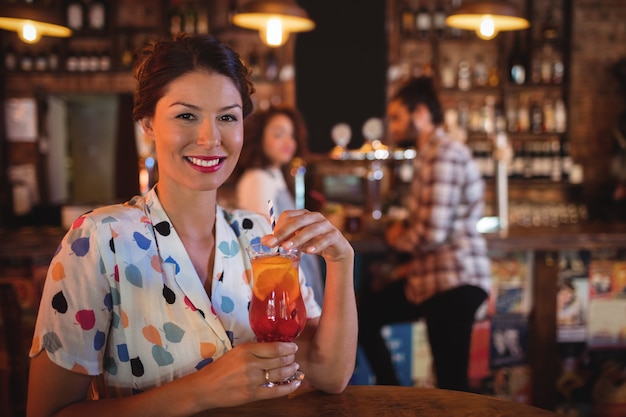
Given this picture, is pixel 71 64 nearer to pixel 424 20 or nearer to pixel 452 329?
pixel 424 20

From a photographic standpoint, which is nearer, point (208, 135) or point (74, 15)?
point (208, 135)

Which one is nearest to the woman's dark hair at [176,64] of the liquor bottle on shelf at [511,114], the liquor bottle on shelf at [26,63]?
the liquor bottle on shelf at [26,63]

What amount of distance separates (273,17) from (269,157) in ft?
2.41

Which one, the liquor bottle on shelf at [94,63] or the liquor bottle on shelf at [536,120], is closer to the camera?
the liquor bottle on shelf at [94,63]

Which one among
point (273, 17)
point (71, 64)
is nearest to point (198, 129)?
point (273, 17)

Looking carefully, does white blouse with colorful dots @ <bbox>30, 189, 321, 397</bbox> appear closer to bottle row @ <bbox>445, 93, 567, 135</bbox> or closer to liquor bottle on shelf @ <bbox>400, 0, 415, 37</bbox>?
bottle row @ <bbox>445, 93, 567, 135</bbox>

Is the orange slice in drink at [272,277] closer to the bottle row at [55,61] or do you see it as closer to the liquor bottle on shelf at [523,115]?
the bottle row at [55,61]

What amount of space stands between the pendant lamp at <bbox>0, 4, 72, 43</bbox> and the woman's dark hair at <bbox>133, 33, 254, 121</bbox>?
6.73 ft

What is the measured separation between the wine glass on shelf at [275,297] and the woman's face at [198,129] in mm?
225

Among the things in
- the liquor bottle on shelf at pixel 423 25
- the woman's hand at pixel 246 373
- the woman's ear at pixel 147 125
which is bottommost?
the woman's hand at pixel 246 373

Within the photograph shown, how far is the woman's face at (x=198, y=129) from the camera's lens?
1.32 m

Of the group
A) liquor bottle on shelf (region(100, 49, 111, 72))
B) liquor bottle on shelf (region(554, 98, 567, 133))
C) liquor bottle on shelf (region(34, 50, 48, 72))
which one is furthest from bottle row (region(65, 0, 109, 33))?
liquor bottle on shelf (region(554, 98, 567, 133))

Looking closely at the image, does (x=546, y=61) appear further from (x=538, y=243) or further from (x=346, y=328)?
(x=346, y=328)

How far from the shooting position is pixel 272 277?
1231 mm
